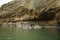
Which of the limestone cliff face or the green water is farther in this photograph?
the limestone cliff face

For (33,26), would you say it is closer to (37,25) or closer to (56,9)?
(37,25)

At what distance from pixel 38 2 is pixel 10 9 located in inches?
424

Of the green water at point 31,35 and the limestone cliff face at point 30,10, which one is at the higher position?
the limestone cliff face at point 30,10

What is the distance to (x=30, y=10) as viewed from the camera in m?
44.2

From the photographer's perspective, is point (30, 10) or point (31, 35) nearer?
point (31, 35)

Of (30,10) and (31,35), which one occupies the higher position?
(30,10)

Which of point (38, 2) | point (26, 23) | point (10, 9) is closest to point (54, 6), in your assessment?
point (38, 2)

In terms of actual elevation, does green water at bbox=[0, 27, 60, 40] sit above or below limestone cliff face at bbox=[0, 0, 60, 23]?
below

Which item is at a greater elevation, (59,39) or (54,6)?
(54,6)

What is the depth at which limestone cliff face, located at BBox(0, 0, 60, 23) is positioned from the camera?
40.8 meters

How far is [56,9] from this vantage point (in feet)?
131

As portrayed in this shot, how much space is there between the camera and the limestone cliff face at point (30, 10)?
40.8m

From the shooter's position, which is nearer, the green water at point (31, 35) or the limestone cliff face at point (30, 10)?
the green water at point (31, 35)

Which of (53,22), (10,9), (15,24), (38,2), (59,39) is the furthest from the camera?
(10,9)
